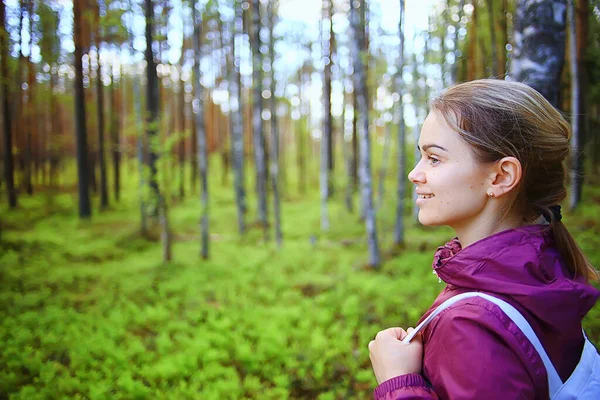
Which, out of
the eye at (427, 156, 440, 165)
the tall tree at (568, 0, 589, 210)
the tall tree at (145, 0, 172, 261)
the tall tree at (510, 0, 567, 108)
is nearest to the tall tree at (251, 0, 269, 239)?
the tall tree at (145, 0, 172, 261)

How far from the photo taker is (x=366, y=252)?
9.55 metres

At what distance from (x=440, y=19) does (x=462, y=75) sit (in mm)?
2417

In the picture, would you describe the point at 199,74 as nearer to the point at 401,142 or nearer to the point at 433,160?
the point at 401,142

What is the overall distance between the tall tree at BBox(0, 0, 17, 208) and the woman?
3.69 meters

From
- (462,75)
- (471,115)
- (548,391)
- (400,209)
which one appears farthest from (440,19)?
(548,391)

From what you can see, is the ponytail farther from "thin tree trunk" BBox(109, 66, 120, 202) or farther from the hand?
"thin tree trunk" BBox(109, 66, 120, 202)

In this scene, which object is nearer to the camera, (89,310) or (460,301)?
(460,301)

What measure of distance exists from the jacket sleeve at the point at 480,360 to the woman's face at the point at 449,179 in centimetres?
35

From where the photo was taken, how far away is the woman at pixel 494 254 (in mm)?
957

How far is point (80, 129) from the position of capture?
7070mm

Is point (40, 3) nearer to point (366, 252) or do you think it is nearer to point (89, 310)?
point (89, 310)

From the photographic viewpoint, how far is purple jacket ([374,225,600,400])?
930 millimetres

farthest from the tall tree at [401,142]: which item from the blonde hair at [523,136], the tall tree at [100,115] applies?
the blonde hair at [523,136]

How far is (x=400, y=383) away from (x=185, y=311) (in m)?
5.07
